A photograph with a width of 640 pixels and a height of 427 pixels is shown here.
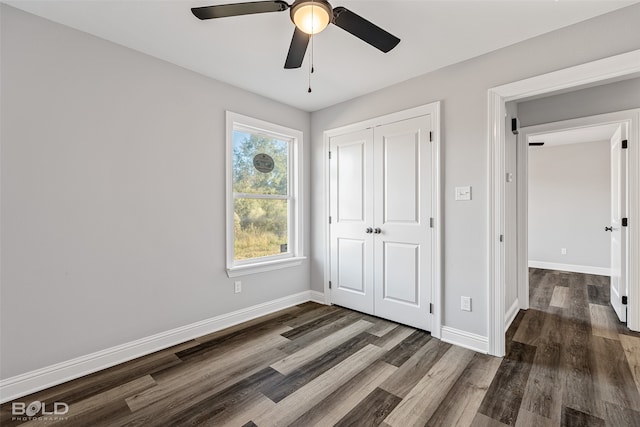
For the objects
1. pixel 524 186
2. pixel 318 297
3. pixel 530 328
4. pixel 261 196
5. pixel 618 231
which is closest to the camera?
pixel 530 328

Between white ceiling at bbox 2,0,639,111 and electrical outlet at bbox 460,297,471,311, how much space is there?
2.06m

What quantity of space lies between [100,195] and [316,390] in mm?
2083

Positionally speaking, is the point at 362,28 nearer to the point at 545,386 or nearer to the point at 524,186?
the point at 545,386

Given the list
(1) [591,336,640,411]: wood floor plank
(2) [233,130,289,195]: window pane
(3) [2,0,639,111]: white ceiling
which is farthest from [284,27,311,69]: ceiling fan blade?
(1) [591,336,640,411]: wood floor plank

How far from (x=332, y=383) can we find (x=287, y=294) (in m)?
1.61

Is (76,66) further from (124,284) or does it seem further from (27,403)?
(27,403)

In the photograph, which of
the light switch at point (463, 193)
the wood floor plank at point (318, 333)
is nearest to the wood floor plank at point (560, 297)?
the light switch at point (463, 193)

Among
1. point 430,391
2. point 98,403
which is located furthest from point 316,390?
point 98,403

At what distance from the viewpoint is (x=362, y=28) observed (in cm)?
159

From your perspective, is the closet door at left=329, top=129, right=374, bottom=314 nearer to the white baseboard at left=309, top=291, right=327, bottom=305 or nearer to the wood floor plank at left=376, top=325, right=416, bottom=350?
the white baseboard at left=309, top=291, right=327, bottom=305

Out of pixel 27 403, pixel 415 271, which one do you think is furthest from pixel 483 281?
pixel 27 403

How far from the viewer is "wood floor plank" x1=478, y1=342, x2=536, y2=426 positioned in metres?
1.67

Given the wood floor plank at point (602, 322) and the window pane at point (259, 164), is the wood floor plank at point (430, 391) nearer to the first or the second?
the wood floor plank at point (602, 322)

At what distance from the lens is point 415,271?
283 centimetres
